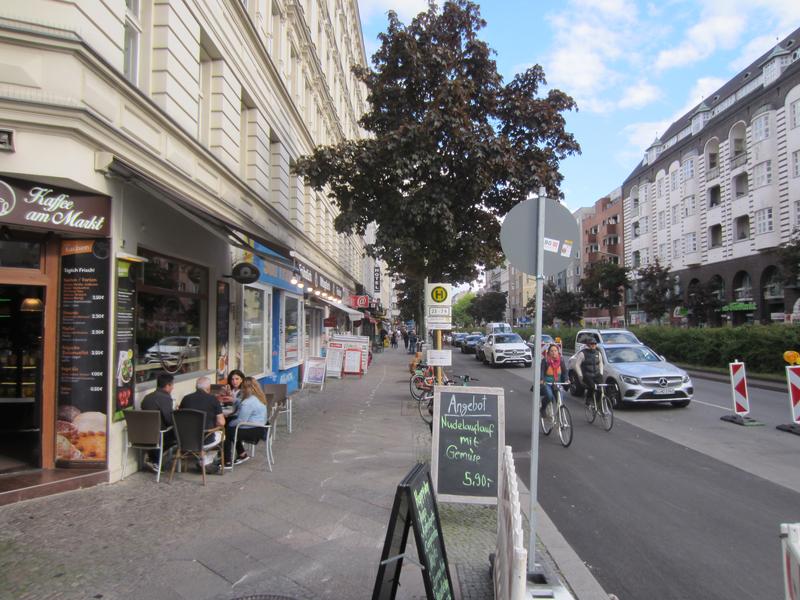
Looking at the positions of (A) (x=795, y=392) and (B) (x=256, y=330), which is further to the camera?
(B) (x=256, y=330)

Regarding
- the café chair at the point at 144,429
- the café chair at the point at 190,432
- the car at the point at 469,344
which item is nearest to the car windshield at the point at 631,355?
the café chair at the point at 190,432

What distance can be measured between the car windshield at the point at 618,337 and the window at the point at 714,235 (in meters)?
34.7

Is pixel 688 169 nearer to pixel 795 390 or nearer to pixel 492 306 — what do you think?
pixel 795 390

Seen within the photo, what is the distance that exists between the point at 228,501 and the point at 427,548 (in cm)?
364

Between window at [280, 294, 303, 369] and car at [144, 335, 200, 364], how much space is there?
544cm

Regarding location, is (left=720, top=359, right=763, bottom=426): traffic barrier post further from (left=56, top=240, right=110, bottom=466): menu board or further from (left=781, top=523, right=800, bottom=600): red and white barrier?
(left=56, top=240, right=110, bottom=466): menu board

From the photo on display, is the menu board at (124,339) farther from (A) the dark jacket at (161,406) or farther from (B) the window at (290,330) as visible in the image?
(B) the window at (290,330)

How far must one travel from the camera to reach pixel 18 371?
8617 mm

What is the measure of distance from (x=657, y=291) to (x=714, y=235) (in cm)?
623

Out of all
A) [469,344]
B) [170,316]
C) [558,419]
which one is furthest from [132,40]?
[469,344]

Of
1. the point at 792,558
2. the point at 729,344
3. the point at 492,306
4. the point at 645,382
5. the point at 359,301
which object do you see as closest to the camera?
the point at 792,558

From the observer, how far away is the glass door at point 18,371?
681cm

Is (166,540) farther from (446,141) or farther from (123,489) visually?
(446,141)

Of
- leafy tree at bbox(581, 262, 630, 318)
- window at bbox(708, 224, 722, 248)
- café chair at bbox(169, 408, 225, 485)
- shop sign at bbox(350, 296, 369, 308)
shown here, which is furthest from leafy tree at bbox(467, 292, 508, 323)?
café chair at bbox(169, 408, 225, 485)
